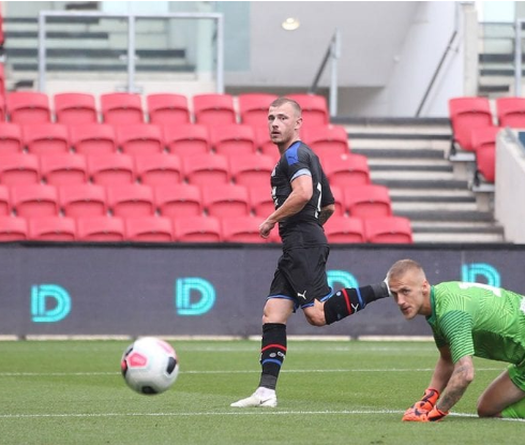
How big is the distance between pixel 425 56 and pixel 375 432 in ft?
60.1

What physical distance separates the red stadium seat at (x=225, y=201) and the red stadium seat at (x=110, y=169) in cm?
116

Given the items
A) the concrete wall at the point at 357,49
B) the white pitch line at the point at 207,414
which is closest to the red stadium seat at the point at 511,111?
the concrete wall at the point at 357,49

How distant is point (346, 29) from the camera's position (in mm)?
25391

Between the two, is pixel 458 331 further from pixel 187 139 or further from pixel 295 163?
pixel 187 139

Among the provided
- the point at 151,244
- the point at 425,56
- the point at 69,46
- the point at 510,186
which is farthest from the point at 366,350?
the point at 425,56

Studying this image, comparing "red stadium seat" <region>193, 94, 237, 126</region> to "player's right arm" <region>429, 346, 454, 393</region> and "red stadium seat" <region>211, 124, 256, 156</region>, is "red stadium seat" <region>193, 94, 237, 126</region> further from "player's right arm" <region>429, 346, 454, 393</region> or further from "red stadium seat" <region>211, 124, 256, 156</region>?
"player's right arm" <region>429, 346, 454, 393</region>

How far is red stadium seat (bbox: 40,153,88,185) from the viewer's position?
18.8 m

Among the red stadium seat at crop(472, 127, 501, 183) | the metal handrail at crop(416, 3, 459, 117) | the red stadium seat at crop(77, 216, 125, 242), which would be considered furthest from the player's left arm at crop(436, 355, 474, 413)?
the metal handrail at crop(416, 3, 459, 117)

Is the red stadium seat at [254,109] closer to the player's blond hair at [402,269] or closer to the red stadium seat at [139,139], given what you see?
the red stadium seat at [139,139]

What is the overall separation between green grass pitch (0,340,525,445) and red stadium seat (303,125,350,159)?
18.4 ft

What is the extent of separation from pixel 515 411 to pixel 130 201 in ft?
36.2

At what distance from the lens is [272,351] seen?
8672 mm

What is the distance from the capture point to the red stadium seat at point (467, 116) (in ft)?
70.0

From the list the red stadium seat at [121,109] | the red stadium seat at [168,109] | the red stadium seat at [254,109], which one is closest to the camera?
the red stadium seat at [121,109]
